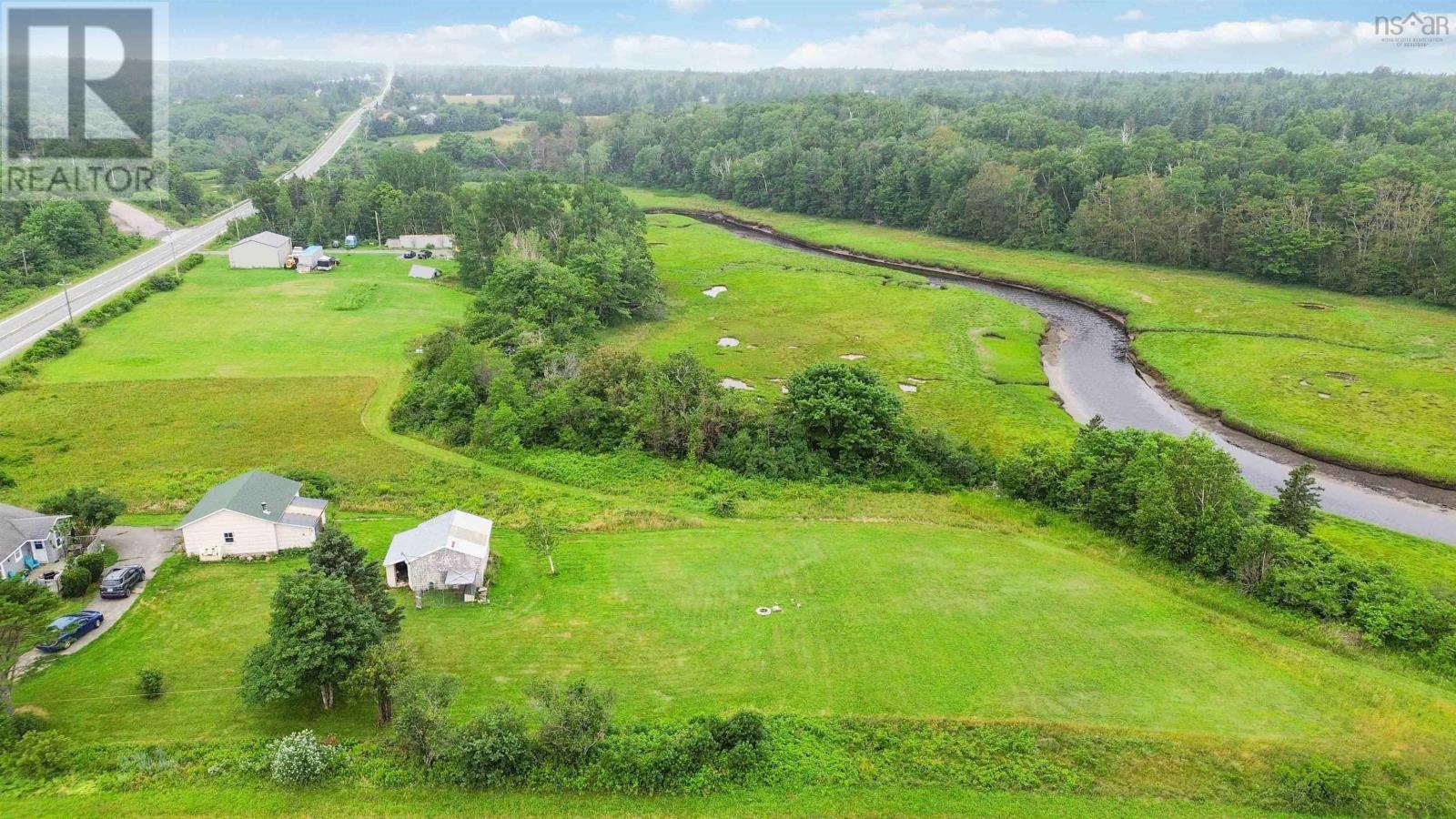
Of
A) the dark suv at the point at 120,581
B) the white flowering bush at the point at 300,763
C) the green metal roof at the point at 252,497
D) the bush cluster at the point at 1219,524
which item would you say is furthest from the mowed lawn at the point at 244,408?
the bush cluster at the point at 1219,524

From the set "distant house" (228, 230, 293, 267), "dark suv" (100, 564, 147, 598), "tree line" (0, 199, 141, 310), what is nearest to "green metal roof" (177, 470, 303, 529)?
"dark suv" (100, 564, 147, 598)

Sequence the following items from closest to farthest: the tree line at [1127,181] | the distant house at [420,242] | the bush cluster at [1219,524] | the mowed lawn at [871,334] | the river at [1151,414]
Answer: the bush cluster at [1219,524] → the river at [1151,414] → the mowed lawn at [871,334] → the tree line at [1127,181] → the distant house at [420,242]

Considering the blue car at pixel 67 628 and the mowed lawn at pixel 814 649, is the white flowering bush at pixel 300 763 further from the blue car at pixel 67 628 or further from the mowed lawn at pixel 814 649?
the blue car at pixel 67 628

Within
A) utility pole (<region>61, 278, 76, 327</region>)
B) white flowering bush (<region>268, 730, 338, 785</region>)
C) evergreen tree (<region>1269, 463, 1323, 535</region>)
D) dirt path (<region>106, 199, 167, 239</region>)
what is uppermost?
dirt path (<region>106, 199, 167, 239</region>)

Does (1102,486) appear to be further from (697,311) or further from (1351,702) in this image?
(697,311)

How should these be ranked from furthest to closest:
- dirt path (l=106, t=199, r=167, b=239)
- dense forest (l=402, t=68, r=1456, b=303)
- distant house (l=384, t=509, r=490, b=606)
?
dirt path (l=106, t=199, r=167, b=239) < dense forest (l=402, t=68, r=1456, b=303) < distant house (l=384, t=509, r=490, b=606)

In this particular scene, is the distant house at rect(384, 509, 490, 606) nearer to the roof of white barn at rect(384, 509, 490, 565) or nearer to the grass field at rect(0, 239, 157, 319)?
the roof of white barn at rect(384, 509, 490, 565)
